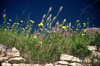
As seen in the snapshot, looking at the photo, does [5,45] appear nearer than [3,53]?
No

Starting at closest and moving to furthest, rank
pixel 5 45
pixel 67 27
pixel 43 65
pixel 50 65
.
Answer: pixel 50 65
pixel 43 65
pixel 5 45
pixel 67 27

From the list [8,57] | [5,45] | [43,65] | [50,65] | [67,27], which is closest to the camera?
[50,65]

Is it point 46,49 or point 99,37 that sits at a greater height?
point 99,37

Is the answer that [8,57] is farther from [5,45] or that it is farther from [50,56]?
[50,56]

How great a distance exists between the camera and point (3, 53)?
508 cm

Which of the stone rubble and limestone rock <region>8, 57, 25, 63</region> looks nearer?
the stone rubble

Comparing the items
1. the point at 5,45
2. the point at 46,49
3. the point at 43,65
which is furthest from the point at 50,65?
the point at 5,45

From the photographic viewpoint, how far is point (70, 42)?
17.1ft

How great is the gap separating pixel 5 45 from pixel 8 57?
67 cm

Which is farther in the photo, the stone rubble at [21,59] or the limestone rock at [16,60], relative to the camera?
the limestone rock at [16,60]

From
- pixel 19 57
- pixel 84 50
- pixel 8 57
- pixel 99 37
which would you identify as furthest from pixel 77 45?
pixel 8 57

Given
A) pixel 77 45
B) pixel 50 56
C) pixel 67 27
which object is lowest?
pixel 50 56

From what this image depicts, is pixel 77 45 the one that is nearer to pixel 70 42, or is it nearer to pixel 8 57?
pixel 70 42

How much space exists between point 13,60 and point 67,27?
2.88 metres
